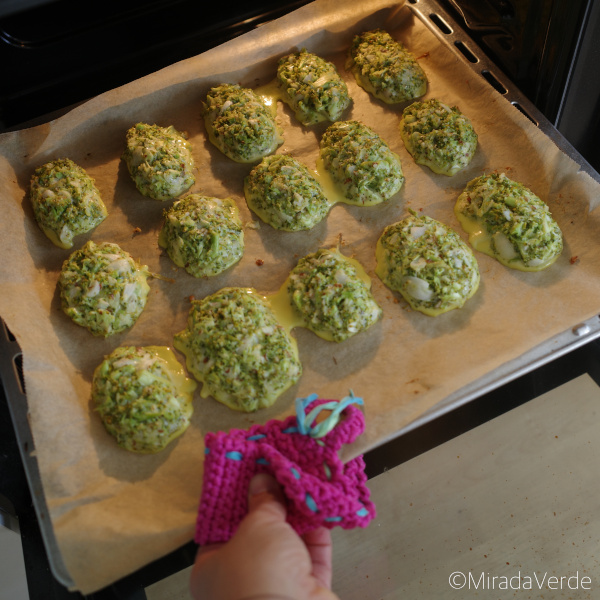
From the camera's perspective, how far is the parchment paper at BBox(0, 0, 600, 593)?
1.72 m

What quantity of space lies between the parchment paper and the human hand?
0.20m

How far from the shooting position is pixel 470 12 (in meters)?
Answer: 2.44

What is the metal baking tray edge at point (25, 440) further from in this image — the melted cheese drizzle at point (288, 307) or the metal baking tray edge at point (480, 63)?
the metal baking tray edge at point (480, 63)

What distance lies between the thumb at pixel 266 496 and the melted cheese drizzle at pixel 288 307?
0.60 meters

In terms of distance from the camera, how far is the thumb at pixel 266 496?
59.6 inches

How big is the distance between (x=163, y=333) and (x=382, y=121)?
4.30 ft

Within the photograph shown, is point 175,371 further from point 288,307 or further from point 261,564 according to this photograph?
point 261,564

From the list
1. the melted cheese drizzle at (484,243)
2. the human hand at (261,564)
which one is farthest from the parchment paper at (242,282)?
the human hand at (261,564)

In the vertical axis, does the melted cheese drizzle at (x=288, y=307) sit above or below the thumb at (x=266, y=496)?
above

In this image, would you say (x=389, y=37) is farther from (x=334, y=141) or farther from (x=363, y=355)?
(x=363, y=355)

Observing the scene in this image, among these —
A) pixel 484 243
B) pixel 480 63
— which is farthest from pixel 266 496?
pixel 480 63

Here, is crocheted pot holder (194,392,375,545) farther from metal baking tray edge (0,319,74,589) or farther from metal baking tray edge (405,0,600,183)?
metal baking tray edge (405,0,600,183)

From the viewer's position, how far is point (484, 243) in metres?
2.19

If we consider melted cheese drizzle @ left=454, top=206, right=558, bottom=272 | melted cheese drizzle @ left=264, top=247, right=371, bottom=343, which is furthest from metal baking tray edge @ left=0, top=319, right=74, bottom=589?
melted cheese drizzle @ left=454, top=206, right=558, bottom=272
